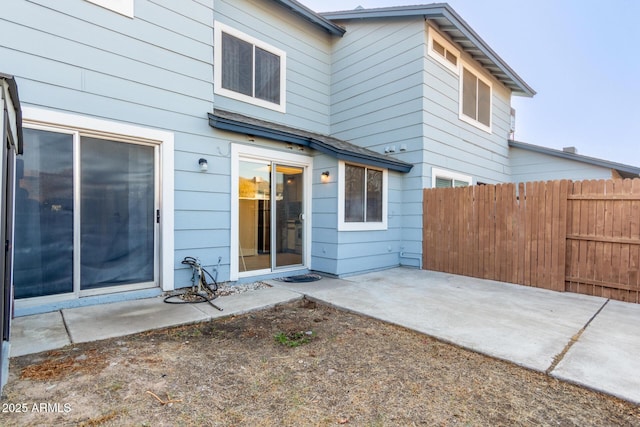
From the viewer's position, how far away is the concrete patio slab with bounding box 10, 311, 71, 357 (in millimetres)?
2711

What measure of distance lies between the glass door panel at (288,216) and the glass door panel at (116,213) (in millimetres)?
2148

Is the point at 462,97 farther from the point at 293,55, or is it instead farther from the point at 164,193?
the point at 164,193

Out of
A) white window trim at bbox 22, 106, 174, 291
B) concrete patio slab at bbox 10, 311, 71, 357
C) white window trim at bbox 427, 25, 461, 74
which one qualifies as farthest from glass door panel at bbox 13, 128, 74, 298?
white window trim at bbox 427, 25, 461, 74

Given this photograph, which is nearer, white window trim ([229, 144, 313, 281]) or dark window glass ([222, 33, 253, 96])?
white window trim ([229, 144, 313, 281])

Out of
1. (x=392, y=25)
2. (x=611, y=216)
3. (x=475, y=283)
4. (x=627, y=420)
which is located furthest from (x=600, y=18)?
(x=627, y=420)

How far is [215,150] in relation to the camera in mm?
5008

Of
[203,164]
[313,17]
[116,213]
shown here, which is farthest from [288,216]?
[313,17]

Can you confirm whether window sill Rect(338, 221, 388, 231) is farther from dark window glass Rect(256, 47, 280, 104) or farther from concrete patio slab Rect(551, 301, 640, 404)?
concrete patio slab Rect(551, 301, 640, 404)

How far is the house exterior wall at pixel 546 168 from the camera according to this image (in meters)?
8.54

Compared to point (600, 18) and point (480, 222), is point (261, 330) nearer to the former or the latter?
point (480, 222)

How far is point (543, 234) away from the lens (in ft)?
17.3

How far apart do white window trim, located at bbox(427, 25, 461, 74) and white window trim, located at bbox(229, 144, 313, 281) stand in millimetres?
3548

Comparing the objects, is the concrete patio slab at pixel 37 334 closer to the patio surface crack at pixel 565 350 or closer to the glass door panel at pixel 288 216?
the glass door panel at pixel 288 216

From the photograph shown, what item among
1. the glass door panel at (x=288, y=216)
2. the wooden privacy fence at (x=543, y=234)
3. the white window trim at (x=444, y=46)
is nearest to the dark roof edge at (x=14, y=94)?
the glass door panel at (x=288, y=216)
